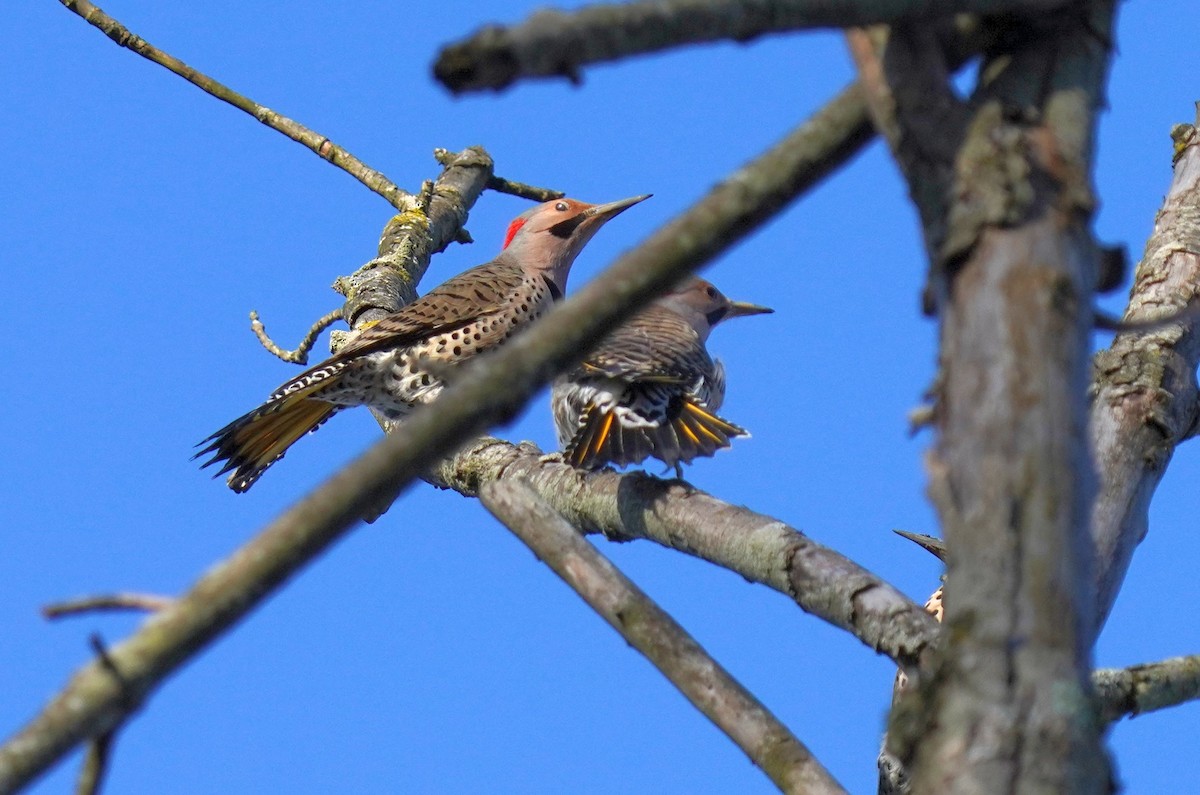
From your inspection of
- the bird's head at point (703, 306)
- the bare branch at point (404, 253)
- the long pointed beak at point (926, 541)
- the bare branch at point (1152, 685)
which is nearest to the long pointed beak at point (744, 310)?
the bird's head at point (703, 306)

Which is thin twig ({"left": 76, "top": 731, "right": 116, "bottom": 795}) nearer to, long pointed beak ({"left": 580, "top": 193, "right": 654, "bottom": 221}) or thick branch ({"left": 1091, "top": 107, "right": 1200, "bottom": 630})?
thick branch ({"left": 1091, "top": 107, "right": 1200, "bottom": 630})

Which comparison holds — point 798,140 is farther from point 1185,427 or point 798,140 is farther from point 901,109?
point 1185,427

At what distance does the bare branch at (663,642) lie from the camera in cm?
250

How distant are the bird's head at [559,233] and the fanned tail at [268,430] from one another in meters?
1.58

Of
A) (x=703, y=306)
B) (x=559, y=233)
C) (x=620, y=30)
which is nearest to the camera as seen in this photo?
(x=620, y=30)

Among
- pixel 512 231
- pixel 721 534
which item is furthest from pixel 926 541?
pixel 512 231

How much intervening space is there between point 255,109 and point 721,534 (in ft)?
12.0

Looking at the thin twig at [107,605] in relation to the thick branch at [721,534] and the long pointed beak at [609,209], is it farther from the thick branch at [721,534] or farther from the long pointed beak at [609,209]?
the long pointed beak at [609,209]

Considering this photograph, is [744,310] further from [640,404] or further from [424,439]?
[424,439]

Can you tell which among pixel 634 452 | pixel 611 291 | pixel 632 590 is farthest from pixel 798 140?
pixel 634 452

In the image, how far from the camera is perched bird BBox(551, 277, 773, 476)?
176 inches

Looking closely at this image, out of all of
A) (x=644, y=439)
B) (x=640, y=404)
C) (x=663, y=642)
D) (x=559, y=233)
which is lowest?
(x=663, y=642)

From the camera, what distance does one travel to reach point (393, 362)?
20.0 feet

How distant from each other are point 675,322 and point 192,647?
4839 mm
